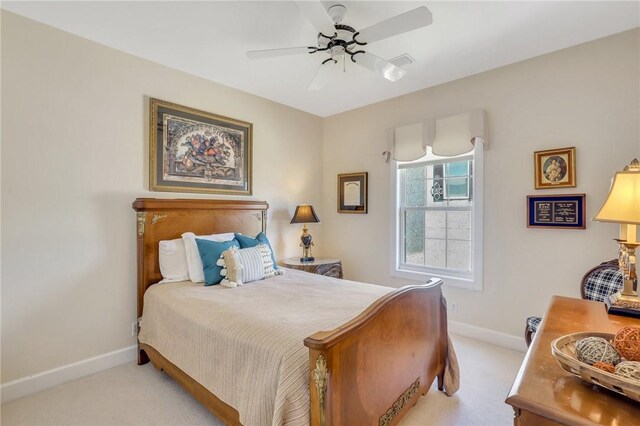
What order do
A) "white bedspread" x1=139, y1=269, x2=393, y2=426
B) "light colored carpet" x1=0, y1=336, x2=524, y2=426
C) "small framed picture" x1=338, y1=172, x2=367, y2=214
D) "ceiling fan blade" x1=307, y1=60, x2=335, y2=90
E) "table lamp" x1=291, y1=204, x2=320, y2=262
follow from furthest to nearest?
"small framed picture" x1=338, y1=172, x2=367, y2=214
"table lamp" x1=291, y1=204, x2=320, y2=262
"ceiling fan blade" x1=307, y1=60, x2=335, y2=90
"light colored carpet" x1=0, y1=336, x2=524, y2=426
"white bedspread" x1=139, y1=269, x2=393, y2=426

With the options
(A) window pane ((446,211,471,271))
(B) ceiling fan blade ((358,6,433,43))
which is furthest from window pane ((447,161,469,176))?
(B) ceiling fan blade ((358,6,433,43))

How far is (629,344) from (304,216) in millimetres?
3275

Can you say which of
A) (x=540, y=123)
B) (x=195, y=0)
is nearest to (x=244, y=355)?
(x=195, y=0)

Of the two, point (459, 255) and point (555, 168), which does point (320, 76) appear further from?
point (459, 255)

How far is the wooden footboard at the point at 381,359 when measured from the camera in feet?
4.19

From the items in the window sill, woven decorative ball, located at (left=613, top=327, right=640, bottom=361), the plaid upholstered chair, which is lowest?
the window sill

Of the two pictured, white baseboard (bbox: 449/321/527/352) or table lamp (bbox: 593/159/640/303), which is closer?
table lamp (bbox: 593/159/640/303)

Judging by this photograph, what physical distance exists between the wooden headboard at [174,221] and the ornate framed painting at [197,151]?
0.22m

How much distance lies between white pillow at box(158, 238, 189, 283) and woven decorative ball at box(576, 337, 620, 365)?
2694 millimetres

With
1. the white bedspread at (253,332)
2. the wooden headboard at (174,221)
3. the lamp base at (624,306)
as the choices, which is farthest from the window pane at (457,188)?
the wooden headboard at (174,221)

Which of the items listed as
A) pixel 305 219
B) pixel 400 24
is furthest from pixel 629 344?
pixel 305 219

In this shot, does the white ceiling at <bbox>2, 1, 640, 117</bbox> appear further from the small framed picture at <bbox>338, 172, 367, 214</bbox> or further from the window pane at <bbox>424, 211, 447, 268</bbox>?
the window pane at <bbox>424, 211, 447, 268</bbox>

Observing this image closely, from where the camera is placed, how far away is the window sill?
126 inches

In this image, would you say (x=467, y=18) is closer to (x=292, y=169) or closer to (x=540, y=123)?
(x=540, y=123)
